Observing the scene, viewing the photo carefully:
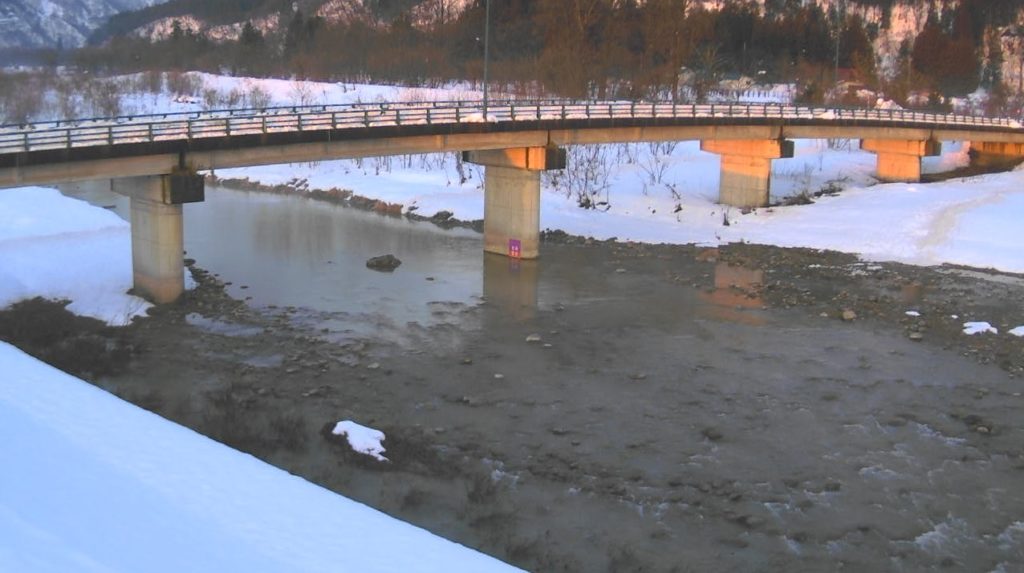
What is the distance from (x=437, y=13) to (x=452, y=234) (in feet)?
351

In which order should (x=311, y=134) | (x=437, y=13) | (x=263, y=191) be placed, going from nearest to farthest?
1. (x=311, y=134)
2. (x=263, y=191)
3. (x=437, y=13)

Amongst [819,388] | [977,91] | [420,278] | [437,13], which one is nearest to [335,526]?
[819,388]

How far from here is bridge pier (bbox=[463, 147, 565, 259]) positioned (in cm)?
4244

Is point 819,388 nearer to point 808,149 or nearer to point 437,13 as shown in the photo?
point 808,149

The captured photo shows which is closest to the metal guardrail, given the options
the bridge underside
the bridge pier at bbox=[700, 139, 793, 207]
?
the bridge underside

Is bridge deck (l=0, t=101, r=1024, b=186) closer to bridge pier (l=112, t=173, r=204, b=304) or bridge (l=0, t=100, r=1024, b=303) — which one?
bridge (l=0, t=100, r=1024, b=303)

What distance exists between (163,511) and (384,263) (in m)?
24.9

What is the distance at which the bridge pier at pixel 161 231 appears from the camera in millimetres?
32469

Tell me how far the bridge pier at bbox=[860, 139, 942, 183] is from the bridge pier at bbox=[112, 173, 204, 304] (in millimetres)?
43638

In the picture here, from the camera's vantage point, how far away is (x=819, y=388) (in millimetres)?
25484

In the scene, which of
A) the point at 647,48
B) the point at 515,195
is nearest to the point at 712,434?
the point at 515,195

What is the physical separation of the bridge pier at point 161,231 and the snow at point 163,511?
→ 14.0 metres

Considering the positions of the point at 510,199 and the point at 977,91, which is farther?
the point at 977,91

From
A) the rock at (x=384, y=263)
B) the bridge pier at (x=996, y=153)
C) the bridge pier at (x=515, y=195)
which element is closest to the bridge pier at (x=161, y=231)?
the rock at (x=384, y=263)
